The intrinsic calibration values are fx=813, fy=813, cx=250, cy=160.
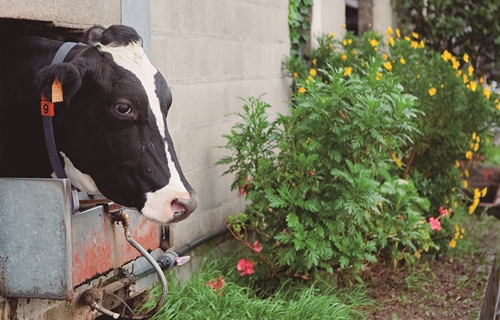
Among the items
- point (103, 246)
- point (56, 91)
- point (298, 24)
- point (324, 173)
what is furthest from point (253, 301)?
point (298, 24)

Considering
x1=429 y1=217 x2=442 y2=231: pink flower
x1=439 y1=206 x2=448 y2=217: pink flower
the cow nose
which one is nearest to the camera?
the cow nose

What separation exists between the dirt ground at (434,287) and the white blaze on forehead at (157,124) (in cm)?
218

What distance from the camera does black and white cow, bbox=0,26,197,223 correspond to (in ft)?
9.82

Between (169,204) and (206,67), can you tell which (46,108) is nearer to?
(169,204)

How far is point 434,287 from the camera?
549 cm

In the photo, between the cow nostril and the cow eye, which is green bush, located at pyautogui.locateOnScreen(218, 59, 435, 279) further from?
the cow eye

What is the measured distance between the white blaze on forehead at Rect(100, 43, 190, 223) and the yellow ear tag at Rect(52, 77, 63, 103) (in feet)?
0.89

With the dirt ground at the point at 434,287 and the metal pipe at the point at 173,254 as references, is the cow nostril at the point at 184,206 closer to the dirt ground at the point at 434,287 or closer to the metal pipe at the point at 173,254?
the metal pipe at the point at 173,254

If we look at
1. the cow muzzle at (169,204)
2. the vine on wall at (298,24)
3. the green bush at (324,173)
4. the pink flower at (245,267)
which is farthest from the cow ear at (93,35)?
the vine on wall at (298,24)

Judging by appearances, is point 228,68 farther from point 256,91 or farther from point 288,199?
point 288,199

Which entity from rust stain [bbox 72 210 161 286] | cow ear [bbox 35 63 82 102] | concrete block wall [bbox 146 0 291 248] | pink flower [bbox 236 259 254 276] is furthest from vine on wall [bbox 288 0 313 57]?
cow ear [bbox 35 63 82 102]

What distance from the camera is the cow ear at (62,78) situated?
2830mm

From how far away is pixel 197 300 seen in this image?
4.43m

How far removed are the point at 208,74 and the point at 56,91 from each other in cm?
248
